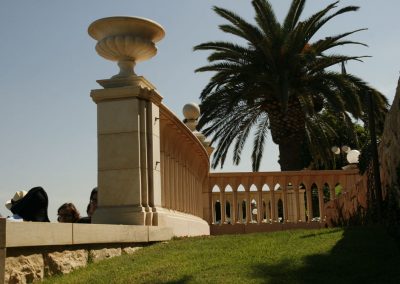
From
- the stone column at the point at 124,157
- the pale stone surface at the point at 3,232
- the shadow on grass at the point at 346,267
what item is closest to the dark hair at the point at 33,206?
the stone column at the point at 124,157

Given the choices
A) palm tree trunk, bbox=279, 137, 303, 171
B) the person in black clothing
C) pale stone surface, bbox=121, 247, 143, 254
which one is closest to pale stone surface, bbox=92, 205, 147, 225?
pale stone surface, bbox=121, 247, 143, 254

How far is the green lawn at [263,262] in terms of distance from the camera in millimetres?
4926

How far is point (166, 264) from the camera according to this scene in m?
5.55

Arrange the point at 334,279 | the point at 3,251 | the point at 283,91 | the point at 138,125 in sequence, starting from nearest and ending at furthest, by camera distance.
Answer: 1. the point at 3,251
2. the point at 334,279
3. the point at 138,125
4. the point at 283,91

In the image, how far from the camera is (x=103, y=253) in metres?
6.12

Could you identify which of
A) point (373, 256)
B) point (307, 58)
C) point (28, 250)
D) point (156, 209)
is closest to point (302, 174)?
point (307, 58)

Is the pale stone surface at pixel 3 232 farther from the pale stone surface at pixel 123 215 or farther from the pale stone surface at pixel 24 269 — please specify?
the pale stone surface at pixel 123 215

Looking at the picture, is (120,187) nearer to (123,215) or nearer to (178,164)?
(123,215)

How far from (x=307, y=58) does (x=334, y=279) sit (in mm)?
13068

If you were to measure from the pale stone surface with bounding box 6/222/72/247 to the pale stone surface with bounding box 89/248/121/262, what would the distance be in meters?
0.55

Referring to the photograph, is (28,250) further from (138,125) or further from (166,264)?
(138,125)

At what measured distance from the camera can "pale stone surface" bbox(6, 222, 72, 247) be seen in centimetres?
460

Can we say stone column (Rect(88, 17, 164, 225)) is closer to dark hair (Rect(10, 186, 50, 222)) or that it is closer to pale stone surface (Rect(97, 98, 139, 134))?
pale stone surface (Rect(97, 98, 139, 134))

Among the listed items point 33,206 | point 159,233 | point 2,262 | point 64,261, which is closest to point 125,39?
point 33,206
